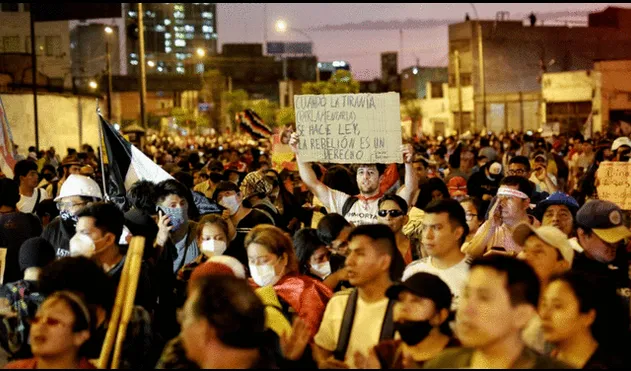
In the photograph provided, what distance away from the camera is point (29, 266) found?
6.77 m

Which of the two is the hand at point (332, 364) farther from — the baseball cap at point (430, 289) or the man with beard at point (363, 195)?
the man with beard at point (363, 195)

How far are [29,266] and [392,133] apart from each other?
4598 millimetres

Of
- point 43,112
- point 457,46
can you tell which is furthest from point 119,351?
point 457,46

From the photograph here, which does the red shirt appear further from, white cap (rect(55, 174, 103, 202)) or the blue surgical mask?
white cap (rect(55, 174, 103, 202))

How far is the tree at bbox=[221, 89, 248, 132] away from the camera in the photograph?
96.5m

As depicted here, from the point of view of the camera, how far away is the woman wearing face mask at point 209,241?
7.87 m

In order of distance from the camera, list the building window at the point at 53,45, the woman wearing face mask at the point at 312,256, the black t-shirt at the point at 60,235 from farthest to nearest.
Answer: the building window at the point at 53,45
the black t-shirt at the point at 60,235
the woman wearing face mask at the point at 312,256

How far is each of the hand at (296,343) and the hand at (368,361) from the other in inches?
10.6

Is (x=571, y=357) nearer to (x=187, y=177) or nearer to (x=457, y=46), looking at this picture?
(x=187, y=177)

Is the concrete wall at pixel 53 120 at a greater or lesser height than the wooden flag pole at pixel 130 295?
greater

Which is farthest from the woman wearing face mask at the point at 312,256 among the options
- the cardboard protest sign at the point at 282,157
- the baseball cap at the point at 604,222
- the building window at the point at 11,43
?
the building window at the point at 11,43

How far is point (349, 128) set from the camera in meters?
10.9

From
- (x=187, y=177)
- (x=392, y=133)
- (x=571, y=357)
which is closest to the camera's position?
(x=571, y=357)

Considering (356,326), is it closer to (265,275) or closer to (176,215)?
(265,275)
